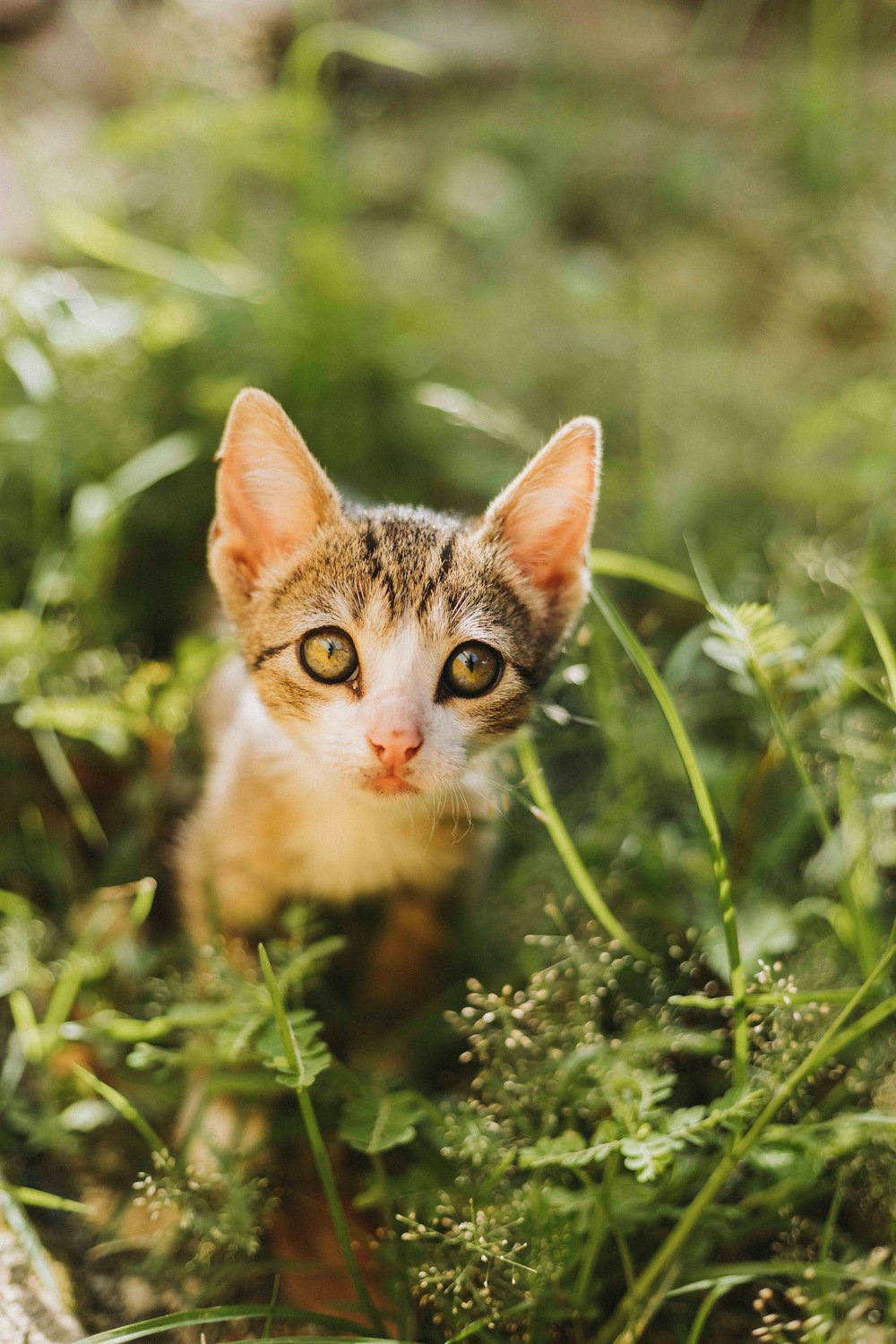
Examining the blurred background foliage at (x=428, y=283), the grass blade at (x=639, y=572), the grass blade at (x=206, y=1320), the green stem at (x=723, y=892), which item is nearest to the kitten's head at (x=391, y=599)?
the grass blade at (x=639, y=572)

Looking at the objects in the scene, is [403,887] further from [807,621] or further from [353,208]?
[353,208]

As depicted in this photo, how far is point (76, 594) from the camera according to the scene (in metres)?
1.94

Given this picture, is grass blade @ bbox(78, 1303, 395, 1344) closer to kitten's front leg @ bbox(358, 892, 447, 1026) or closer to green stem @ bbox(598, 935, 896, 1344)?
green stem @ bbox(598, 935, 896, 1344)

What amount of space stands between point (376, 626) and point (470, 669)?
0.15m

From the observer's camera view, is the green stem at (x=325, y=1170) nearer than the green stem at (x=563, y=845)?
Yes

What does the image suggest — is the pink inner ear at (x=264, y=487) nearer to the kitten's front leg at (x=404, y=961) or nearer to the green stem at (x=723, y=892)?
the green stem at (x=723, y=892)

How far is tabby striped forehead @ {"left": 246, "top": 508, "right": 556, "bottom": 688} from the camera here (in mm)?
1333

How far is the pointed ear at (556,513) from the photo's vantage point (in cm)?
133

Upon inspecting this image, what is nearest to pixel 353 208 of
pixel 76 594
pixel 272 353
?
pixel 272 353

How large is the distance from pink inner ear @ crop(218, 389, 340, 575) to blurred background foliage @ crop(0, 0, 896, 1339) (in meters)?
0.41

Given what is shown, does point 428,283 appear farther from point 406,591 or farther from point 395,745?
point 395,745

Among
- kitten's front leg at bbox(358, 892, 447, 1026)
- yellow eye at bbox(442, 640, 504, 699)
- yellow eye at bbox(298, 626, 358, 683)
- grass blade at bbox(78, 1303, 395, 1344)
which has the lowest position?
kitten's front leg at bbox(358, 892, 447, 1026)

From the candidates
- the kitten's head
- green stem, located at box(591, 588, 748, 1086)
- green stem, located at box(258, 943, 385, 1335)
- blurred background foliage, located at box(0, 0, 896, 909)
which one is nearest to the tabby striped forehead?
the kitten's head

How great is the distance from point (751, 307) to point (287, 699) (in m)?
2.32
